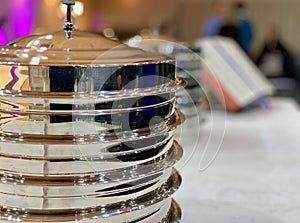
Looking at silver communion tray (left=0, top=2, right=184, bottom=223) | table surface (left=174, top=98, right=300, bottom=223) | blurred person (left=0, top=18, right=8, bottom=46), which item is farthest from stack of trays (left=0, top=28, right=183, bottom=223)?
blurred person (left=0, top=18, right=8, bottom=46)

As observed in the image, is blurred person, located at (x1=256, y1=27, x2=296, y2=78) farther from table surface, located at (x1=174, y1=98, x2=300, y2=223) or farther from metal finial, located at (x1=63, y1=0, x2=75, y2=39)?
metal finial, located at (x1=63, y1=0, x2=75, y2=39)

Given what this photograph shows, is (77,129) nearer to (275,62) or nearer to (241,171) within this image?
(241,171)

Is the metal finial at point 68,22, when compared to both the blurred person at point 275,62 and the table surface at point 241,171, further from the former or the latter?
the blurred person at point 275,62

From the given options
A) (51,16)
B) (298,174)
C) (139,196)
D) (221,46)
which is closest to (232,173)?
(298,174)

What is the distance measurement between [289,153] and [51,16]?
4504 millimetres

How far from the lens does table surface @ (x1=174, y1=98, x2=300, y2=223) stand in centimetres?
63

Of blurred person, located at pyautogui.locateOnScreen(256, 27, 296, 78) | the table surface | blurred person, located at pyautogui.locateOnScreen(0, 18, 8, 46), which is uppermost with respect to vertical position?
blurred person, located at pyautogui.locateOnScreen(0, 18, 8, 46)

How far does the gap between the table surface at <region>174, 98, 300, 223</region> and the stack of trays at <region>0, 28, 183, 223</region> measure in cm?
20

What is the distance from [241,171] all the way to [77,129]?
53 cm

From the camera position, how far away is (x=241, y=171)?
86 centimetres

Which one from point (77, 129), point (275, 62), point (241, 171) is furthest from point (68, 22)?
point (275, 62)

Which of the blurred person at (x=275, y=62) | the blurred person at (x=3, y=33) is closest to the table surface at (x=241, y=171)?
the blurred person at (x=3, y=33)

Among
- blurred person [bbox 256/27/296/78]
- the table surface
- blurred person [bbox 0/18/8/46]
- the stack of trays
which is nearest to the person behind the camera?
the stack of trays

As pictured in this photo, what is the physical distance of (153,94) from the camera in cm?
42
